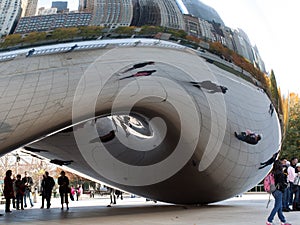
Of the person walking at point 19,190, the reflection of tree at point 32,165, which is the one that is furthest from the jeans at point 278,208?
the reflection of tree at point 32,165

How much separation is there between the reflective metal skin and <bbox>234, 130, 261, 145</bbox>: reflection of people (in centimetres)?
9

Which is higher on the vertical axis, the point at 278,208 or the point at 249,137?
the point at 249,137

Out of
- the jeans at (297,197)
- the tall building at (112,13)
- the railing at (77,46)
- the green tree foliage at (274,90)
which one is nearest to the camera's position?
the railing at (77,46)

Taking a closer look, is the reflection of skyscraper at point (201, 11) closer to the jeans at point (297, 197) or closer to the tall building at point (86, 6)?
the tall building at point (86, 6)

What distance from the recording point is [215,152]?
308 inches

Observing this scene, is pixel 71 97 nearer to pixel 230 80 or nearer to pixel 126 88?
pixel 126 88

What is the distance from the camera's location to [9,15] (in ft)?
18.8

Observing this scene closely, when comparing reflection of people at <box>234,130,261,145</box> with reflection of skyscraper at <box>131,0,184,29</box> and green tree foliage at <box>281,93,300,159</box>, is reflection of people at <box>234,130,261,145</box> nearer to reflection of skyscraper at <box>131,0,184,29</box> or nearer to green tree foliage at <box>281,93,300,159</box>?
reflection of skyscraper at <box>131,0,184,29</box>

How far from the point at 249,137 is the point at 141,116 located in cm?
181

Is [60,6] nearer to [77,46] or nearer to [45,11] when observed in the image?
[45,11]

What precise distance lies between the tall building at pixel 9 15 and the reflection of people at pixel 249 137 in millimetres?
3686

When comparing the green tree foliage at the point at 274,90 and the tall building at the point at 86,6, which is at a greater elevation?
the tall building at the point at 86,6

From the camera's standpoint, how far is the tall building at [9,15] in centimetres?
563

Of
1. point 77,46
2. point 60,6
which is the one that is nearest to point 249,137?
point 77,46
